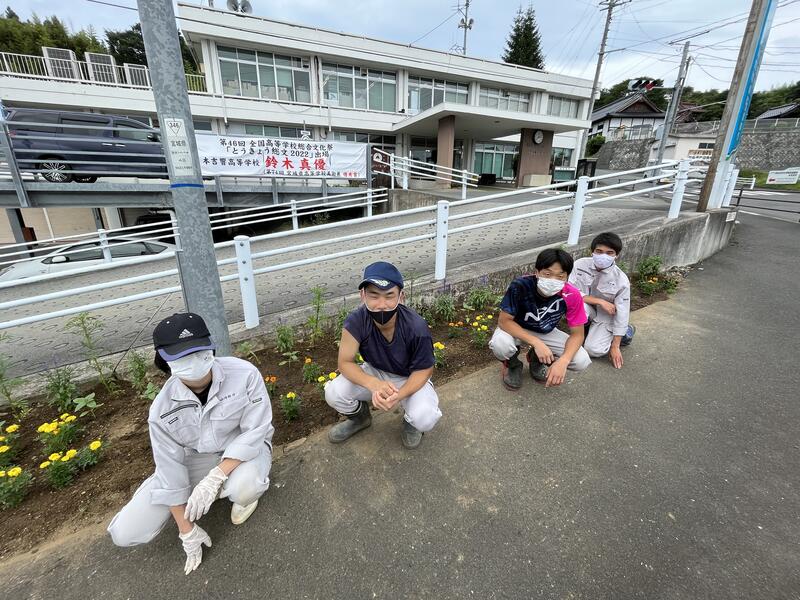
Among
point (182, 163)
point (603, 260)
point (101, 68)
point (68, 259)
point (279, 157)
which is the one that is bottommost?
point (68, 259)

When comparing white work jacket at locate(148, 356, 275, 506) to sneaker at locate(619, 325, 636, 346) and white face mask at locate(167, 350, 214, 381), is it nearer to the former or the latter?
white face mask at locate(167, 350, 214, 381)

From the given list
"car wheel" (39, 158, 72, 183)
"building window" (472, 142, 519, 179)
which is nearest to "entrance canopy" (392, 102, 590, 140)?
"building window" (472, 142, 519, 179)

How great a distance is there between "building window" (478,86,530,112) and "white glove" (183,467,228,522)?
25087mm

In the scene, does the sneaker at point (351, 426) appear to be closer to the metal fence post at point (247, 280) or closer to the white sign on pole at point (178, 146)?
the metal fence post at point (247, 280)

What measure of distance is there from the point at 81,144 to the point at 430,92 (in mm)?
17602

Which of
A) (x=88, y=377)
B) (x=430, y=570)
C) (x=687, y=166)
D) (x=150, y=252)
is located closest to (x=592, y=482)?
(x=430, y=570)

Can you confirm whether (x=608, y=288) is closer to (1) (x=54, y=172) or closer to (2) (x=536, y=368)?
(2) (x=536, y=368)

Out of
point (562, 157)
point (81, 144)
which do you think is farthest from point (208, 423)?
point (562, 157)

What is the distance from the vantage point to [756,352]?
140 inches

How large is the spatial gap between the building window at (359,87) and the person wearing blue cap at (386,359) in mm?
19403

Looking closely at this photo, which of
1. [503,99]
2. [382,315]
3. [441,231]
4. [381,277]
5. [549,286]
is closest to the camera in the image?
[381,277]

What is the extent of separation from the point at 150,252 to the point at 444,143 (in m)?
13.0

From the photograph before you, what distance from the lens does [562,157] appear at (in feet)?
88.0

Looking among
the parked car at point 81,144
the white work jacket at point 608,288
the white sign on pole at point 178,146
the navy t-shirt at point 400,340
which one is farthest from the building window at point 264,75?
the navy t-shirt at point 400,340
